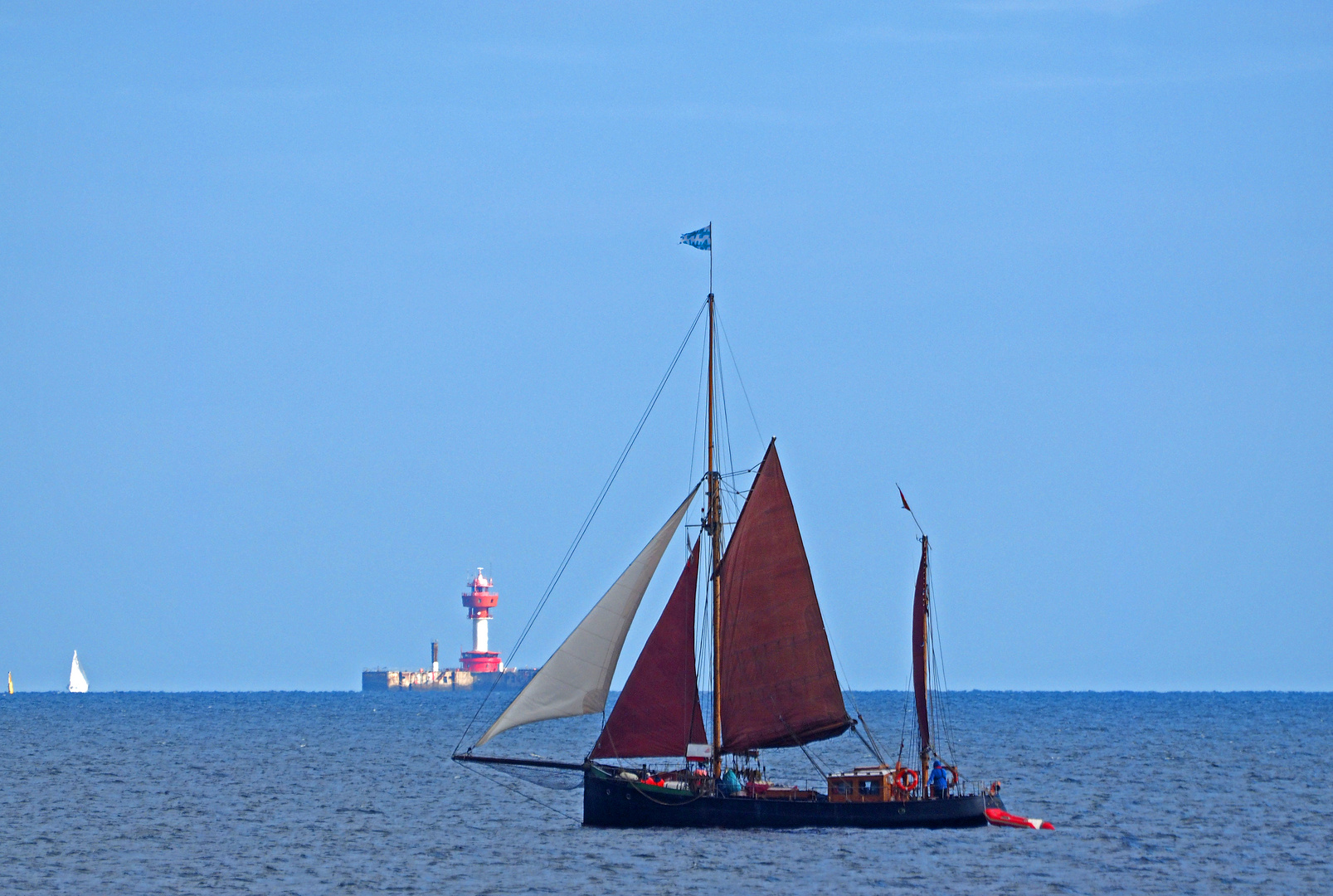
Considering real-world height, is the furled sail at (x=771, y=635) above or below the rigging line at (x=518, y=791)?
above

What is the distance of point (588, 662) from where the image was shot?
157 ft

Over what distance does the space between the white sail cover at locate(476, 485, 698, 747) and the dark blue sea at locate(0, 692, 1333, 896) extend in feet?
13.2

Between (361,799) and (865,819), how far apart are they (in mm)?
23871

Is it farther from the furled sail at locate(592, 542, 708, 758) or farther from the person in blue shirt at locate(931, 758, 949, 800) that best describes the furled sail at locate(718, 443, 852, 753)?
the person in blue shirt at locate(931, 758, 949, 800)

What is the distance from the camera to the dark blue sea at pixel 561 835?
43250mm

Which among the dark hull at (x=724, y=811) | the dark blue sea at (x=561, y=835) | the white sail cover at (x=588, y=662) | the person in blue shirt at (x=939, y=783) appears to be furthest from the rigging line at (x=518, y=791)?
the person in blue shirt at (x=939, y=783)

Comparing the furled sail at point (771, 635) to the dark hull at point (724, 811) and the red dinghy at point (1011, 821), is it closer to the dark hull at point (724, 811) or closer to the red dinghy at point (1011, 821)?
the dark hull at point (724, 811)

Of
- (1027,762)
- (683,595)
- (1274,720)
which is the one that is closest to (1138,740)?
(1027,762)

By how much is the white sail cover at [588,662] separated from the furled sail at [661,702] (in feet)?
4.14

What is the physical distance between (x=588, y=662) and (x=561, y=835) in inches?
318

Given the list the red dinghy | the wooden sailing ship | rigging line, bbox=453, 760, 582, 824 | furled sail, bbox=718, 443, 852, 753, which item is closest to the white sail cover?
the wooden sailing ship

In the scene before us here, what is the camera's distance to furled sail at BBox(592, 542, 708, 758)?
49.2 meters

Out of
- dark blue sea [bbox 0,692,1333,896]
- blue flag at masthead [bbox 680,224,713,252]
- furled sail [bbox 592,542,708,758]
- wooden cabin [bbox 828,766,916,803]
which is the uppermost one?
blue flag at masthead [bbox 680,224,713,252]

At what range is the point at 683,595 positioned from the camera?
50.1 m
